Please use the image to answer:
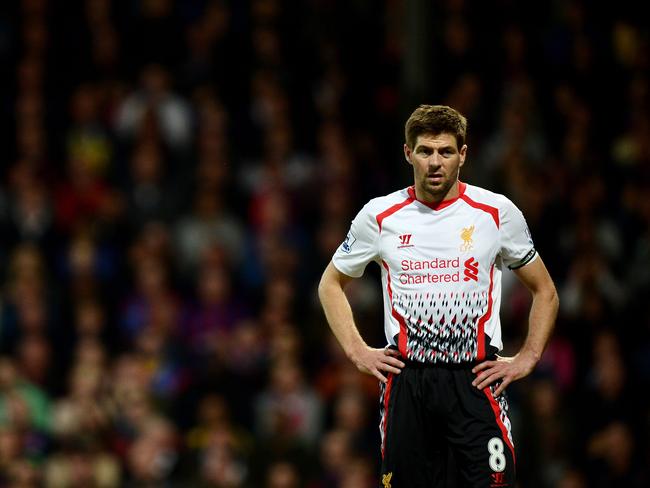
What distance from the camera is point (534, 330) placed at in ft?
20.3

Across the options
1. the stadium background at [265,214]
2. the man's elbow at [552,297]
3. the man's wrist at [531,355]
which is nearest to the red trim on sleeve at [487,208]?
the man's elbow at [552,297]

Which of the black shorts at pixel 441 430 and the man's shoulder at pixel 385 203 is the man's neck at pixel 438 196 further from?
the black shorts at pixel 441 430

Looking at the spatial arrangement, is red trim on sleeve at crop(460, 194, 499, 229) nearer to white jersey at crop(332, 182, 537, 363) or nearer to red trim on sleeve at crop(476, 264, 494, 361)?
white jersey at crop(332, 182, 537, 363)

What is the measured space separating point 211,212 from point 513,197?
2763mm

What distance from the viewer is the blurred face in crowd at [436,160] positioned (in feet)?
19.6

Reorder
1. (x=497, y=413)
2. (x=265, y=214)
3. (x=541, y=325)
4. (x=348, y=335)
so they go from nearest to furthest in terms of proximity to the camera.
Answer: (x=497, y=413)
(x=541, y=325)
(x=348, y=335)
(x=265, y=214)

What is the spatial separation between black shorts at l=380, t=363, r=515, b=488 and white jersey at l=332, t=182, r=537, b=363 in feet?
0.35

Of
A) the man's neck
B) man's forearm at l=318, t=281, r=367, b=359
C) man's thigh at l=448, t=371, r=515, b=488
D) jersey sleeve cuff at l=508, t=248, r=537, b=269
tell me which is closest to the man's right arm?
man's forearm at l=318, t=281, r=367, b=359

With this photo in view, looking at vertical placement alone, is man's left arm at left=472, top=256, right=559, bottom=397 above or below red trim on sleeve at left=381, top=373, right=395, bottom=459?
above

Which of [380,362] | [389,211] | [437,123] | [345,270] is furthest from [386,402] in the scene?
[437,123]

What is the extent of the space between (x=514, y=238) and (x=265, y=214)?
662 cm

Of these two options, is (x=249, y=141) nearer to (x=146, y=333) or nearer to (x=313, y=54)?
(x=313, y=54)

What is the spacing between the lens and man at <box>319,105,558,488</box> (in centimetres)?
601

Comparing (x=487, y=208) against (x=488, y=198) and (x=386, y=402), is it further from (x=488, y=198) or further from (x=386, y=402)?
(x=386, y=402)
